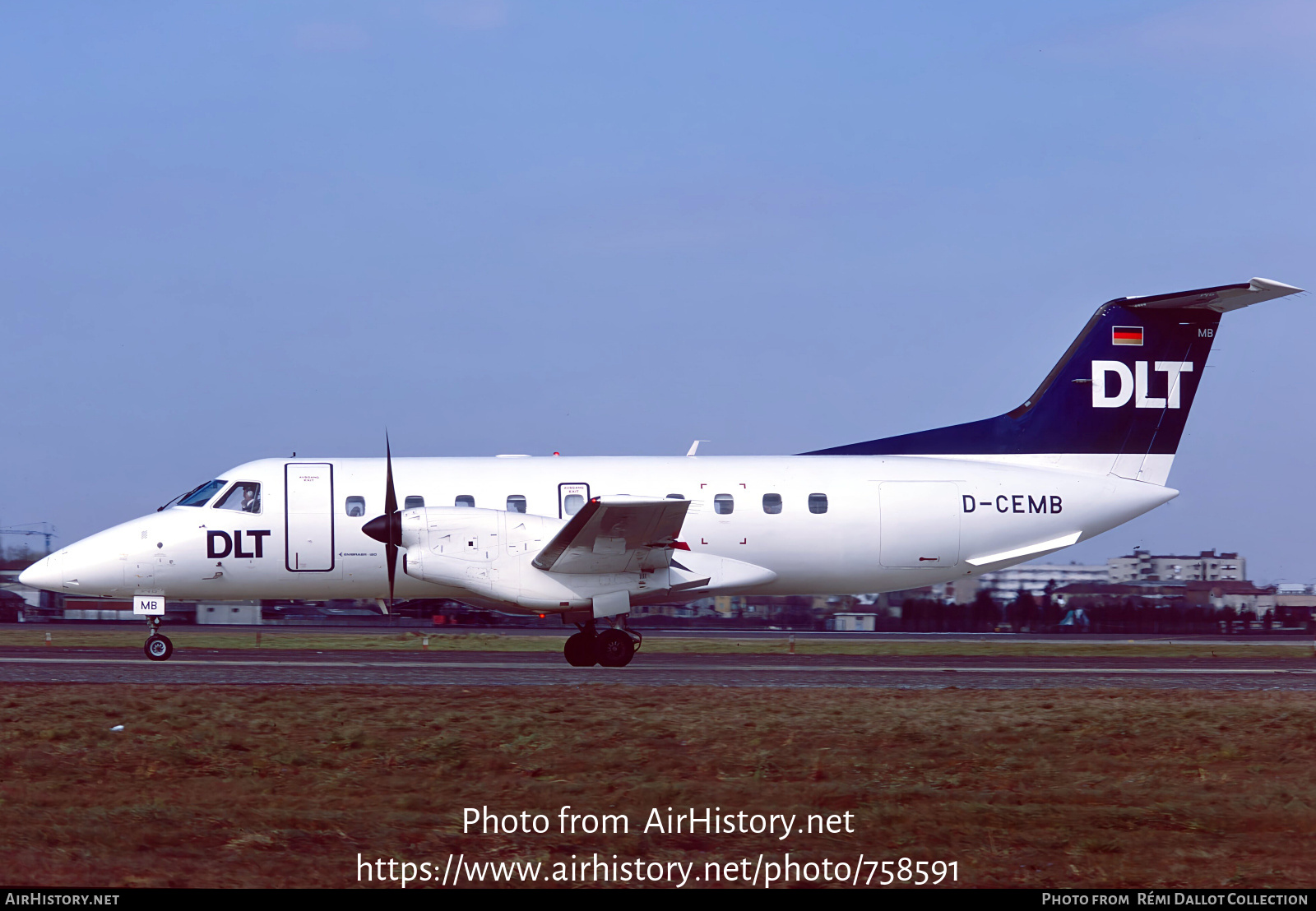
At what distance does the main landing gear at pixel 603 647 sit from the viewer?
1894cm

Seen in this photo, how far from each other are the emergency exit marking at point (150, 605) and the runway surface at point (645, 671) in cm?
88

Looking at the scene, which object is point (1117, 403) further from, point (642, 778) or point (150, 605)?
point (150, 605)

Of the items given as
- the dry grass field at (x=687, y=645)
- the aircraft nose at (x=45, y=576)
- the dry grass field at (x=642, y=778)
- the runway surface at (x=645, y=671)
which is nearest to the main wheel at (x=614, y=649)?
the runway surface at (x=645, y=671)

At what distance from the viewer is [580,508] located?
750 inches

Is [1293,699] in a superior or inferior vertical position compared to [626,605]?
inferior

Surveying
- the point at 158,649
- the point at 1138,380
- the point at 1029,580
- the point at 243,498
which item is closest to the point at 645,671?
the point at 243,498

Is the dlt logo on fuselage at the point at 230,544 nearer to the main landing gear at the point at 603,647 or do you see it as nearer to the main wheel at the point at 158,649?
the main wheel at the point at 158,649

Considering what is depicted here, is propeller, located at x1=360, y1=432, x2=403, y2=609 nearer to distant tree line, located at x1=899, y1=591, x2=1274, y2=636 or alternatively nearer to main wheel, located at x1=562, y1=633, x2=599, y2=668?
main wheel, located at x1=562, y1=633, x2=599, y2=668

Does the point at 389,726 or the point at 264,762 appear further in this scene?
the point at 389,726

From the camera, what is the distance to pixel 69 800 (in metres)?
9.27

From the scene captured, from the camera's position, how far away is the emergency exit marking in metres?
19.8
